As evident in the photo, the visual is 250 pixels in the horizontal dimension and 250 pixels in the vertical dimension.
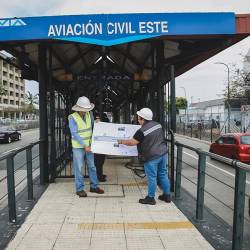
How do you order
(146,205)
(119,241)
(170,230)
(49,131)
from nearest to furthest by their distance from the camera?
(119,241) → (170,230) → (146,205) → (49,131)

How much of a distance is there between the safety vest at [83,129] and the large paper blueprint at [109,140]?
0.09m

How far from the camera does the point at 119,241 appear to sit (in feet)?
16.1

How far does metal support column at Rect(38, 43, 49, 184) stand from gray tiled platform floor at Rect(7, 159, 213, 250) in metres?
0.97

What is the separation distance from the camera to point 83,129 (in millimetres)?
7406

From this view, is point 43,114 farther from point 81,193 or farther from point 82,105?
point 81,193

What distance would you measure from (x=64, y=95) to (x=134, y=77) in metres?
2.50

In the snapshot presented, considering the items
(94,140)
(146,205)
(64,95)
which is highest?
(64,95)

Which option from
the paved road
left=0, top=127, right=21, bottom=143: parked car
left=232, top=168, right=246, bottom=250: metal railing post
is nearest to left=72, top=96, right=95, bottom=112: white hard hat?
the paved road

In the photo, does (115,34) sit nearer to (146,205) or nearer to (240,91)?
(146,205)

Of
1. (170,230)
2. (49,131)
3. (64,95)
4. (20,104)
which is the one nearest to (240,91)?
(64,95)

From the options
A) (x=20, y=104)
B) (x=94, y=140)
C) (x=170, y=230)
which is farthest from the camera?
(x=20, y=104)

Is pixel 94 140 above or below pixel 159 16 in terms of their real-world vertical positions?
below

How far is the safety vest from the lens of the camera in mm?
7332

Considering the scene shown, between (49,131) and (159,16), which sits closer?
(159,16)
